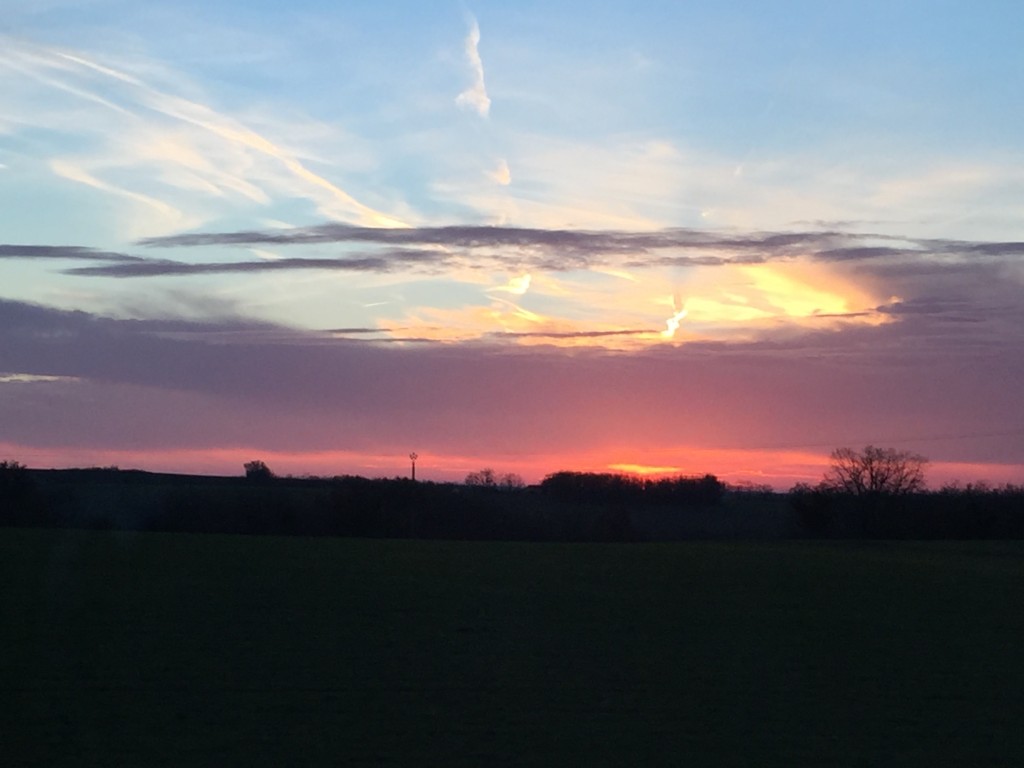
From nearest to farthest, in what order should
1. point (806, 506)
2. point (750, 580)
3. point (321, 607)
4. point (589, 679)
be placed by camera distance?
1. point (589, 679)
2. point (321, 607)
3. point (750, 580)
4. point (806, 506)

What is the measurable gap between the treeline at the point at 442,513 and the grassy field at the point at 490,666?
107 ft

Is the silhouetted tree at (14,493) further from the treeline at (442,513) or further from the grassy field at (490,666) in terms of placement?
the grassy field at (490,666)

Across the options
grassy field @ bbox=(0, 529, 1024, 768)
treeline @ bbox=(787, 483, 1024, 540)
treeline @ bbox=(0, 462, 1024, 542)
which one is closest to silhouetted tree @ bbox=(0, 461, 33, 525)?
treeline @ bbox=(0, 462, 1024, 542)

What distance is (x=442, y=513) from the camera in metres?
74.4

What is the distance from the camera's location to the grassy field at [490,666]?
1209 centimetres

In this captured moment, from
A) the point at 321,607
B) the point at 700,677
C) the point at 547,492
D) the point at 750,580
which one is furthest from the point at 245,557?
the point at 547,492

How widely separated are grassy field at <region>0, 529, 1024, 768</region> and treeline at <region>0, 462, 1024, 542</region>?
107 feet

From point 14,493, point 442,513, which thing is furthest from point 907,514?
point 14,493

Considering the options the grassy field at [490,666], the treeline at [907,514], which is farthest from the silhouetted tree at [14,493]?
the treeline at [907,514]

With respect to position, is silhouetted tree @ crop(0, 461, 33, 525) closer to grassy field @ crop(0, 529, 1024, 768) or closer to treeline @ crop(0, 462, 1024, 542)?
treeline @ crop(0, 462, 1024, 542)

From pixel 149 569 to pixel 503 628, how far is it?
1253 cm

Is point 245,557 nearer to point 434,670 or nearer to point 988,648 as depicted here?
point 434,670

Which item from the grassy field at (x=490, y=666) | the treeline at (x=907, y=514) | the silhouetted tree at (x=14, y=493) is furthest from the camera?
the treeline at (x=907, y=514)

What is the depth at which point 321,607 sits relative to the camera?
2331 centimetres
